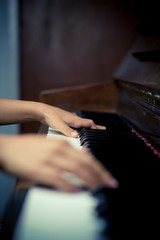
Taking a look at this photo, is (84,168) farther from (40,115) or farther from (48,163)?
(40,115)

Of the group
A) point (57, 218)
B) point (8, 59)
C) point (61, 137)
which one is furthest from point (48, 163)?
point (8, 59)

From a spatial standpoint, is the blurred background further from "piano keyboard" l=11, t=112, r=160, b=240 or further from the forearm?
"piano keyboard" l=11, t=112, r=160, b=240

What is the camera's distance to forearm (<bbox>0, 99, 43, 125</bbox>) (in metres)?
1.18

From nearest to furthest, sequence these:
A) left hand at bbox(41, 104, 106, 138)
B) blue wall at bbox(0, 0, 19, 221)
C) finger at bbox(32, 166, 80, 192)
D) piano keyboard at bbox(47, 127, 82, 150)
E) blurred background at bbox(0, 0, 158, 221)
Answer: finger at bbox(32, 166, 80, 192)
piano keyboard at bbox(47, 127, 82, 150)
left hand at bbox(41, 104, 106, 138)
blue wall at bbox(0, 0, 19, 221)
blurred background at bbox(0, 0, 158, 221)

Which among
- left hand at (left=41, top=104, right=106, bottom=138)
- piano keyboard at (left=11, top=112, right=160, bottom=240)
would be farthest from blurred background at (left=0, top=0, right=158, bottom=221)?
piano keyboard at (left=11, top=112, right=160, bottom=240)

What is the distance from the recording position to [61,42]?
2.58m

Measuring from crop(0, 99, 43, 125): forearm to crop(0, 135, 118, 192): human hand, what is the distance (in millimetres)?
671

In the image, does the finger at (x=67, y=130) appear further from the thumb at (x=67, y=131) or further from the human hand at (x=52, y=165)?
the human hand at (x=52, y=165)

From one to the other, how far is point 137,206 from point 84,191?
4.8 inches

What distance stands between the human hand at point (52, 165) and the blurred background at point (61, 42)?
6.64 ft

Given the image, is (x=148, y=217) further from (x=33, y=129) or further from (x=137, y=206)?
(x=33, y=129)

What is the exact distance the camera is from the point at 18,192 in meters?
0.59

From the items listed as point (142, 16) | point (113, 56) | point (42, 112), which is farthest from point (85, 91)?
point (142, 16)

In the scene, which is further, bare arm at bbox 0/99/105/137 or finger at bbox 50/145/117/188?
bare arm at bbox 0/99/105/137
